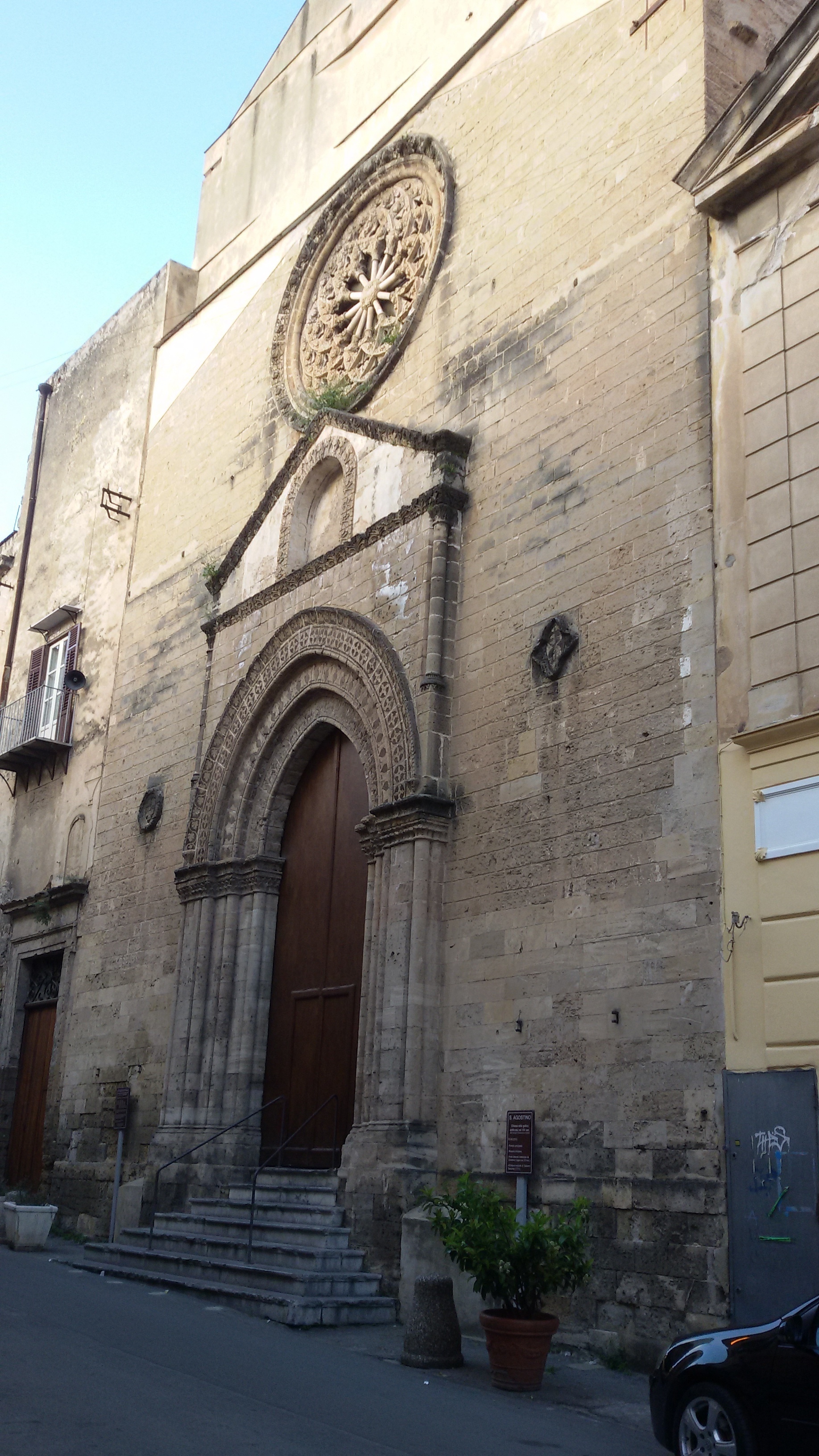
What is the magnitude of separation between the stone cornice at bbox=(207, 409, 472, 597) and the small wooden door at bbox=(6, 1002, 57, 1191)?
22.0 ft

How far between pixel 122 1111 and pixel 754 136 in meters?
11.8

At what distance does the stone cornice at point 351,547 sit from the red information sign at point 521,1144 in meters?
5.43

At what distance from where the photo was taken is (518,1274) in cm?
790

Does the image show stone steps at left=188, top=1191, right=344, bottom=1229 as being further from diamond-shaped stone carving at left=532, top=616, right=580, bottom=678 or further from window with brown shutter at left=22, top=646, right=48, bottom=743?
window with brown shutter at left=22, top=646, right=48, bottom=743

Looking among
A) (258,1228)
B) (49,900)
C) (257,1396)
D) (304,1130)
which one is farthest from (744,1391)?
(49,900)

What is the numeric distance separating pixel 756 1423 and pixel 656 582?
600 cm

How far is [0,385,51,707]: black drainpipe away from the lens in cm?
2273

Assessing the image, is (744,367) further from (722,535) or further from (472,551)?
(472,551)

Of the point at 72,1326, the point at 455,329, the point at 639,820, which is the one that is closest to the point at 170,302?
the point at 455,329

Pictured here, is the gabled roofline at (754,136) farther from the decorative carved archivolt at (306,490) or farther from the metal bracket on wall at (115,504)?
the metal bracket on wall at (115,504)

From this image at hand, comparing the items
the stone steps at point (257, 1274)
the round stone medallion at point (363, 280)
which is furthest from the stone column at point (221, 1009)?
the round stone medallion at point (363, 280)

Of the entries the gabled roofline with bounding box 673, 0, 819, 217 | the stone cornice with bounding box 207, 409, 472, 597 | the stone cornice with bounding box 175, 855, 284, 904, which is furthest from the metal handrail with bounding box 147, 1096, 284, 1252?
the gabled roofline with bounding box 673, 0, 819, 217

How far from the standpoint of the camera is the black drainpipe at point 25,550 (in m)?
22.7

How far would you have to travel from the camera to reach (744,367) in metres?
9.65
